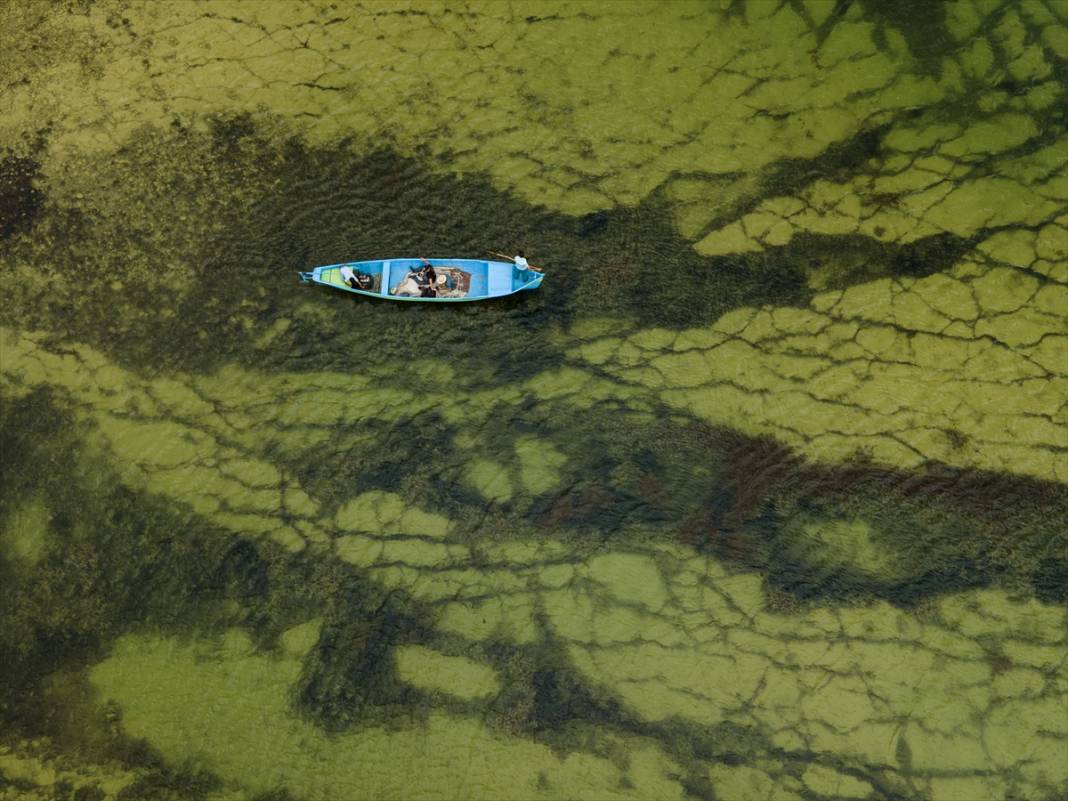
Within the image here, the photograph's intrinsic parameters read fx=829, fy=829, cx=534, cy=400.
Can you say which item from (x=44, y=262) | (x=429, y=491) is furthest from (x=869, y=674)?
(x=44, y=262)

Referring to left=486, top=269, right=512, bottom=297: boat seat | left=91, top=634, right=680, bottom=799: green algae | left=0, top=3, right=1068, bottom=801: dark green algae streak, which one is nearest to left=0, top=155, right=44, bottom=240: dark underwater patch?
left=0, top=3, right=1068, bottom=801: dark green algae streak

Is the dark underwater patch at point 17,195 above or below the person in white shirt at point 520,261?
above

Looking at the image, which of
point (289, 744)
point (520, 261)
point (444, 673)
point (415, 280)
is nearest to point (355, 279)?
point (415, 280)

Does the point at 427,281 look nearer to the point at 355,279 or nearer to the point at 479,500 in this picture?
the point at 355,279

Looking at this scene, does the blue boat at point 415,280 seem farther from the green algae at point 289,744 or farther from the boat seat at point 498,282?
the green algae at point 289,744

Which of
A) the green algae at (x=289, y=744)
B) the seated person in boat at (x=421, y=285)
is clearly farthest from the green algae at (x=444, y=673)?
the seated person in boat at (x=421, y=285)

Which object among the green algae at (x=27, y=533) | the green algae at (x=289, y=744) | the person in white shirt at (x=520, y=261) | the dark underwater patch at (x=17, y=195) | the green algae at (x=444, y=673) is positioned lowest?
the green algae at (x=289, y=744)

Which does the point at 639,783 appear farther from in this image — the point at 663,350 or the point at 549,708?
the point at 663,350
